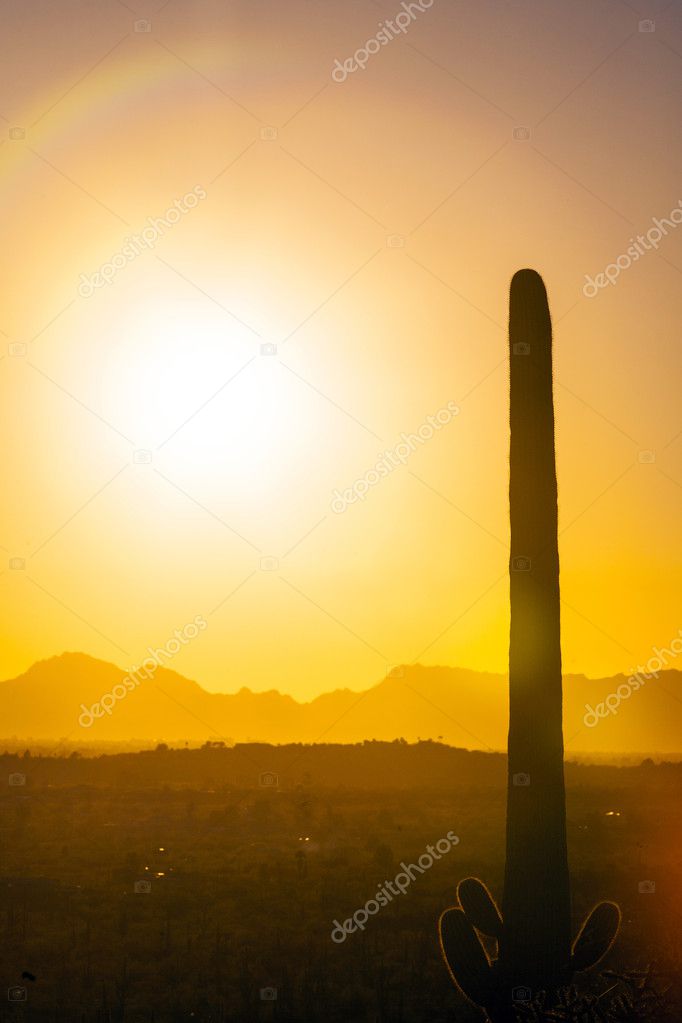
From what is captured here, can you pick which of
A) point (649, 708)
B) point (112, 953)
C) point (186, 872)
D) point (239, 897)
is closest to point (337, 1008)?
point (112, 953)

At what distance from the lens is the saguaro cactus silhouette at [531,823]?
1241 cm

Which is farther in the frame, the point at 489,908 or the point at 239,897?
the point at 239,897

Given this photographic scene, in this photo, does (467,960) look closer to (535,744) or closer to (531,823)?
(531,823)

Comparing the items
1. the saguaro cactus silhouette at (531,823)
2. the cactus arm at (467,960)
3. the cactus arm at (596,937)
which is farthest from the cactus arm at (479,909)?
the cactus arm at (596,937)

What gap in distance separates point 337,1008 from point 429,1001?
111 centimetres

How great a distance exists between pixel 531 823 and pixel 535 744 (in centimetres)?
88

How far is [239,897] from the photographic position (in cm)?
2025

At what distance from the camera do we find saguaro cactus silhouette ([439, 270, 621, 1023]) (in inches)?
489

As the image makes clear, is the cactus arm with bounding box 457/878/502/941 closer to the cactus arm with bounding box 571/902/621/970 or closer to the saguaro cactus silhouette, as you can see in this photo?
the saguaro cactus silhouette

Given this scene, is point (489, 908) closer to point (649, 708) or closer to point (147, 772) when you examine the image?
point (147, 772)

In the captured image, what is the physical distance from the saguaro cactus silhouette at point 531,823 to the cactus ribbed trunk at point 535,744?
0.01 metres

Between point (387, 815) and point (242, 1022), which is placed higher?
point (387, 815)

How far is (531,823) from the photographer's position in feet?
41.6

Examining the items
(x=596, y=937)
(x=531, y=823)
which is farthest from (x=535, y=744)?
(x=596, y=937)
